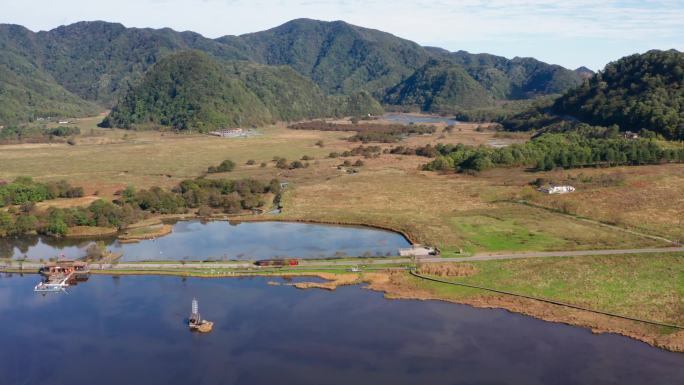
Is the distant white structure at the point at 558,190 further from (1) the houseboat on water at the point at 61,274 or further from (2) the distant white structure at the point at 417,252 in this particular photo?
(1) the houseboat on water at the point at 61,274

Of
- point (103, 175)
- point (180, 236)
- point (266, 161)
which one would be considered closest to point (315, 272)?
point (180, 236)

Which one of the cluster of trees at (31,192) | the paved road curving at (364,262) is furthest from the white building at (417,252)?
the cluster of trees at (31,192)

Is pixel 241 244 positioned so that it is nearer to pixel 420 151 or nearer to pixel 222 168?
pixel 222 168

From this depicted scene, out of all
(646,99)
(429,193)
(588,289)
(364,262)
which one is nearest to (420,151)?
(429,193)

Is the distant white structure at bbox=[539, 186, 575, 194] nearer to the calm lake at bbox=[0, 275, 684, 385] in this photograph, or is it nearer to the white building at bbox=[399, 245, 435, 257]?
the white building at bbox=[399, 245, 435, 257]

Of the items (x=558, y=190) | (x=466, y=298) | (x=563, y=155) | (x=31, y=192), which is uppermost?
(x=563, y=155)

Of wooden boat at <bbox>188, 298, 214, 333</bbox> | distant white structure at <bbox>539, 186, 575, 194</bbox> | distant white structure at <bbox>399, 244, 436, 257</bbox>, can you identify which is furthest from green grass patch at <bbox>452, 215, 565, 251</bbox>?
wooden boat at <bbox>188, 298, 214, 333</bbox>
